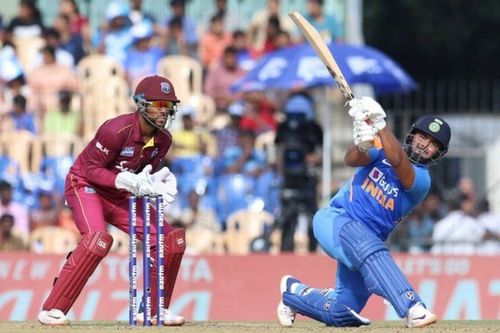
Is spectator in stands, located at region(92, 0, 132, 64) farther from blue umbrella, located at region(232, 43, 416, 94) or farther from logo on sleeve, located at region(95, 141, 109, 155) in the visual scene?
logo on sleeve, located at region(95, 141, 109, 155)

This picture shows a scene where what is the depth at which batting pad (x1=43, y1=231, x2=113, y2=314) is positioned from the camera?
30.6 ft

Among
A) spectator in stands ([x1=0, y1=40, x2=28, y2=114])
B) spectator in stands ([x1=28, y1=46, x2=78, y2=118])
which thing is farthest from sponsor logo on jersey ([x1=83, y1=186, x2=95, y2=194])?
spectator in stands ([x1=28, y1=46, x2=78, y2=118])

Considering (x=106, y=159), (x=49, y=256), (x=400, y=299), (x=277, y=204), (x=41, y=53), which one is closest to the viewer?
(x=400, y=299)

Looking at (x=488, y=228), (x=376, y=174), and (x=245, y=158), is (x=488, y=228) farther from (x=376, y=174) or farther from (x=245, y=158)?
(x=376, y=174)

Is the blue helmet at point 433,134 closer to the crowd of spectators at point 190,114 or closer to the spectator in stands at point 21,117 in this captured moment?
the crowd of spectators at point 190,114

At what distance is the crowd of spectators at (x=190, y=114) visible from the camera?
51.0ft

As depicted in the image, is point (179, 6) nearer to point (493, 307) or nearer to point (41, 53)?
point (41, 53)

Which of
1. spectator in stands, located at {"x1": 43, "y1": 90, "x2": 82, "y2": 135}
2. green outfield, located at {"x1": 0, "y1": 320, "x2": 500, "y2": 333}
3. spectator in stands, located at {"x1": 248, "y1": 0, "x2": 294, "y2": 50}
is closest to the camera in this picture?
green outfield, located at {"x1": 0, "y1": 320, "x2": 500, "y2": 333}

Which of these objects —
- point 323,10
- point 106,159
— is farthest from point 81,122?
point 106,159

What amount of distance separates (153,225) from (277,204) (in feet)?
19.5

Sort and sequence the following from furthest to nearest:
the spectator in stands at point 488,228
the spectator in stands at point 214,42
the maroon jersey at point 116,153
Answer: the spectator in stands at point 214,42
the spectator in stands at point 488,228
the maroon jersey at point 116,153

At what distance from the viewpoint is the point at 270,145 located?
16047mm

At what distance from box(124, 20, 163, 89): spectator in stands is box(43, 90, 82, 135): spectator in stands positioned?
3.53 feet

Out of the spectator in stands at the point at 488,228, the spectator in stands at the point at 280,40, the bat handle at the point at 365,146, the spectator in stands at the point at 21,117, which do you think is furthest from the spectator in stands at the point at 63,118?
the bat handle at the point at 365,146
